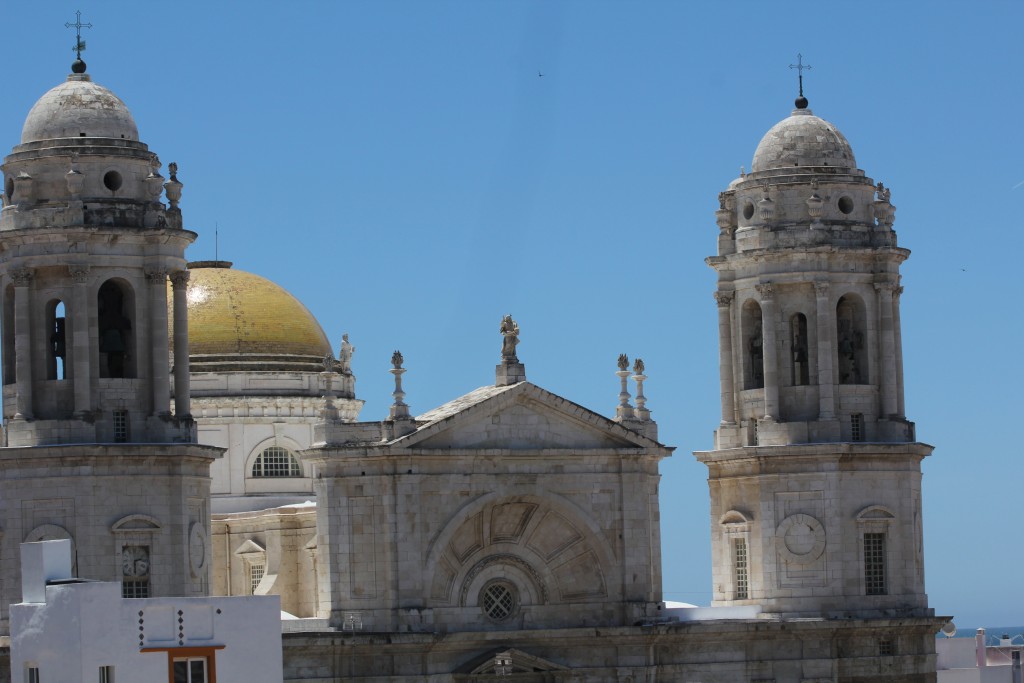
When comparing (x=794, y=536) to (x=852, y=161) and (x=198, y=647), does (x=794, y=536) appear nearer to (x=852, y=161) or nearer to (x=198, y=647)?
(x=852, y=161)

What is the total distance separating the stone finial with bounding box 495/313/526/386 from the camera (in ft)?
244

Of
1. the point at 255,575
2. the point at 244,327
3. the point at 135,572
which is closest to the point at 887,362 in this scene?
the point at 255,575

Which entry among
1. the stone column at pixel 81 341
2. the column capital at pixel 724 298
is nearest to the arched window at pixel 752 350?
the column capital at pixel 724 298

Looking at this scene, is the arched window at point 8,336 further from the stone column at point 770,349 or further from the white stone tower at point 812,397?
the stone column at point 770,349

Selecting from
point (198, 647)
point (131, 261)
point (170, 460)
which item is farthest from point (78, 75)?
point (198, 647)

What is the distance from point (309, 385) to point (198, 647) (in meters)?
20.6

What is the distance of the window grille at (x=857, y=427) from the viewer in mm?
77625

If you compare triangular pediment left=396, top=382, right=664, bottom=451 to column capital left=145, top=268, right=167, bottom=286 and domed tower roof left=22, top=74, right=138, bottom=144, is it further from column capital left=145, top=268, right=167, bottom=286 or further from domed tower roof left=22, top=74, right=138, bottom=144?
domed tower roof left=22, top=74, right=138, bottom=144

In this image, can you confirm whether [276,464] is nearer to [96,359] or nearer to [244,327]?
[244,327]

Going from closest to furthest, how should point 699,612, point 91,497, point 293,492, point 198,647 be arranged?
point 198,647 → point 91,497 → point 699,612 → point 293,492

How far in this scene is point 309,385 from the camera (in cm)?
8306

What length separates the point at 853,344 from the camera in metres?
78.4

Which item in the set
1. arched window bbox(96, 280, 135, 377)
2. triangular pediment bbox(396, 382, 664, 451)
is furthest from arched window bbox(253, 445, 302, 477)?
arched window bbox(96, 280, 135, 377)

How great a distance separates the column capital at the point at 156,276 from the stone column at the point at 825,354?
1797 cm
